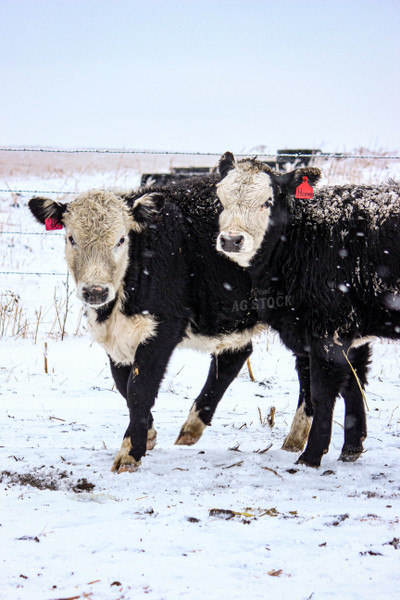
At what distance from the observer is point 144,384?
3.92m

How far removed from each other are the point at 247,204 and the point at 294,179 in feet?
1.40

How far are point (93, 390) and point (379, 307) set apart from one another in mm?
2976

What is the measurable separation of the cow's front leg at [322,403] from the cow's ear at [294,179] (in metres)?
1.19

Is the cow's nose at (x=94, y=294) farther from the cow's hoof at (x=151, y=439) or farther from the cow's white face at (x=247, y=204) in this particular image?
the cow's hoof at (x=151, y=439)

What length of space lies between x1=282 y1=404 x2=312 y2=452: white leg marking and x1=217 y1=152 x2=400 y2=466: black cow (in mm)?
343

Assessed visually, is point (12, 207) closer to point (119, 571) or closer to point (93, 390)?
point (93, 390)

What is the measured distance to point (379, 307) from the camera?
3.96 m

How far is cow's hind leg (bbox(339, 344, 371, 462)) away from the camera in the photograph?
13.5 feet

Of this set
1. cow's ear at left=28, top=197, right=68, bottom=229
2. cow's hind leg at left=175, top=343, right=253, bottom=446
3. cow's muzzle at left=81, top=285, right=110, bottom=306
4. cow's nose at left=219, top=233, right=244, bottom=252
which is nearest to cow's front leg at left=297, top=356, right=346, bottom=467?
cow's nose at left=219, top=233, right=244, bottom=252

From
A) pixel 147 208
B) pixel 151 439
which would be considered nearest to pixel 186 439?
pixel 151 439

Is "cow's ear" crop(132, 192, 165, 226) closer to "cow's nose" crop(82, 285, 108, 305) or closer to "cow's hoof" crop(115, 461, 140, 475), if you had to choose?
"cow's nose" crop(82, 285, 108, 305)

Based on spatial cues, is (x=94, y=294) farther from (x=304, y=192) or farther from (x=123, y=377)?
(x=304, y=192)

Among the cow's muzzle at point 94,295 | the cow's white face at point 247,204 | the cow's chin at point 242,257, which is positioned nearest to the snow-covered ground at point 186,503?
the cow's muzzle at point 94,295

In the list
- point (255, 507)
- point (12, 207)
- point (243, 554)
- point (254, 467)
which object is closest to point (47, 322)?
point (254, 467)
